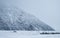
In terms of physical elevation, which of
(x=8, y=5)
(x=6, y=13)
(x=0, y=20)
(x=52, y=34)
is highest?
(x=8, y=5)

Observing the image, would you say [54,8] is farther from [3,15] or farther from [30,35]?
[3,15]

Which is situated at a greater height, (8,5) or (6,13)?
(8,5)

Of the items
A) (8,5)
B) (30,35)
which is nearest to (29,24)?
(30,35)

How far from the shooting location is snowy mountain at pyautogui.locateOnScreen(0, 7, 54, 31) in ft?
5.08

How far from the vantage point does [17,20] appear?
1562mm

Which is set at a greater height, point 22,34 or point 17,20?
point 17,20

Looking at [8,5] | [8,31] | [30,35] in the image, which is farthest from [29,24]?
[8,5]

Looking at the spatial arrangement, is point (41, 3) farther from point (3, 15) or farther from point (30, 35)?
point (3, 15)

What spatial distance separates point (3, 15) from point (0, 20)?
0.34 feet

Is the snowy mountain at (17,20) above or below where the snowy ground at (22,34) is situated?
above

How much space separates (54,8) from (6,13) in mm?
893

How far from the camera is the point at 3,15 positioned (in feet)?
5.11

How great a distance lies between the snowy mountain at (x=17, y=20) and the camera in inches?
61.0

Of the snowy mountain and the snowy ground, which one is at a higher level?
the snowy mountain
